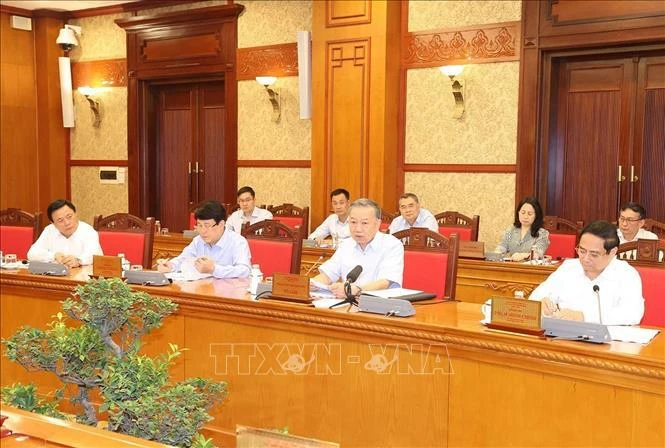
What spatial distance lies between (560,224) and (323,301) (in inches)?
118

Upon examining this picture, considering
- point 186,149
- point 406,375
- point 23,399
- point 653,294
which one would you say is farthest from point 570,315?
point 186,149

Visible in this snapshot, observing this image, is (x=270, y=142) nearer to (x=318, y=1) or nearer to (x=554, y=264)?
(x=318, y=1)

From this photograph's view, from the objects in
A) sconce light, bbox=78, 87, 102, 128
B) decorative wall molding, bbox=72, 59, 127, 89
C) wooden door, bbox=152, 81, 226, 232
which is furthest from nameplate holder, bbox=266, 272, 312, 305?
sconce light, bbox=78, 87, 102, 128

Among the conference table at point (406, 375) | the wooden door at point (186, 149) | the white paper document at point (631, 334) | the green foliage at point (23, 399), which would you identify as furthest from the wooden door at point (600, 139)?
the green foliage at point (23, 399)

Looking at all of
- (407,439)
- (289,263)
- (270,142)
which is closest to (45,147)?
(270,142)

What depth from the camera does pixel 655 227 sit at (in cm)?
535

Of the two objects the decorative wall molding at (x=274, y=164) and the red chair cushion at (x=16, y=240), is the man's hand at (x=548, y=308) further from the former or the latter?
the decorative wall molding at (x=274, y=164)

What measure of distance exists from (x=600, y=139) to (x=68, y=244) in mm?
4273

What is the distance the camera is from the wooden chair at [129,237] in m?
4.21

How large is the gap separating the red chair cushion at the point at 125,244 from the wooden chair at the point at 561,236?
2789 mm

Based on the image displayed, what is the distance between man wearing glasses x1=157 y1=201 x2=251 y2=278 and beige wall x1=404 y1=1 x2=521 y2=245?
121 inches

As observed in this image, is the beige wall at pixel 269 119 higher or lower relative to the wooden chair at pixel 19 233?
higher

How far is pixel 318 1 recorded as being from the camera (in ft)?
22.0

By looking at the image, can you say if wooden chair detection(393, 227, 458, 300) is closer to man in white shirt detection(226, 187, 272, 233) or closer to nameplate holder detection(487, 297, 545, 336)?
nameplate holder detection(487, 297, 545, 336)
